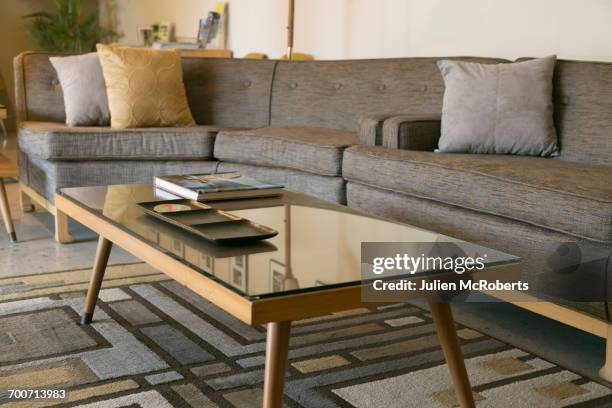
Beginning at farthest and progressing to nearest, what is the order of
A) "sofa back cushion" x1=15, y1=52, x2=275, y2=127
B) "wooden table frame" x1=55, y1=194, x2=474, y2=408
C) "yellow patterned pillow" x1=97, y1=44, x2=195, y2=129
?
1. "sofa back cushion" x1=15, y1=52, x2=275, y2=127
2. "yellow patterned pillow" x1=97, y1=44, x2=195, y2=129
3. "wooden table frame" x1=55, y1=194, x2=474, y2=408

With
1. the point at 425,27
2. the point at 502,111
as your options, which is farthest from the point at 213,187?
the point at 425,27

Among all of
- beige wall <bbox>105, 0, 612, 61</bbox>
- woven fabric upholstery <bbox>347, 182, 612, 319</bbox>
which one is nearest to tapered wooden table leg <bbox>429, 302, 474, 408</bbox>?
woven fabric upholstery <bbox>347, 182, 612, 319</bbox>

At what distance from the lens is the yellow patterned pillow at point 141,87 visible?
12.2ft

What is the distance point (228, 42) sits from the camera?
5.88 metres

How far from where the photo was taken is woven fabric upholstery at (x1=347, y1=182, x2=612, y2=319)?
2.05 metres

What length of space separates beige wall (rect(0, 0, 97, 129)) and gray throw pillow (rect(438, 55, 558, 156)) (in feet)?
19.1

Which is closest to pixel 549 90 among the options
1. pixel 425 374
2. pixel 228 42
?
pixel 425 374

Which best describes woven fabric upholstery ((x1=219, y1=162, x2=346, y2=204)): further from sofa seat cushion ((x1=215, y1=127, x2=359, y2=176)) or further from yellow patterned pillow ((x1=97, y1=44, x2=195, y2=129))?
yellow patterned pillow ((x1=97, y1=44, x2=195, y2=129))

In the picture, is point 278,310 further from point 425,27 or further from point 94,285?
Result: point 425,27

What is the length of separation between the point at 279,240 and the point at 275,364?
0.45m

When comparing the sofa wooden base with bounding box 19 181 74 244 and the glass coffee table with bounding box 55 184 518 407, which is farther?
the sofa wooden base with bounding box 19 181 74 244

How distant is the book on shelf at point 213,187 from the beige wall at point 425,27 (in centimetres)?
175

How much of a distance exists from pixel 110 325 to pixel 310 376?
67 cm

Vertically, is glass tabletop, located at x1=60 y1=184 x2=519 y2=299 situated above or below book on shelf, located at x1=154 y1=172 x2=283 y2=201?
below
